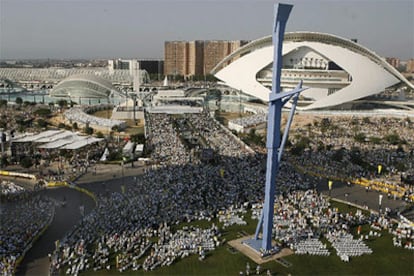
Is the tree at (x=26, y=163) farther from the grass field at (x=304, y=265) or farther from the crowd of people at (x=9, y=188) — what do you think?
the grass field at (x=304, y=265)

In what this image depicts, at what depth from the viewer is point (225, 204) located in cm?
1303

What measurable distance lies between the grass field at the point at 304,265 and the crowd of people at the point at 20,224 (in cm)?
221

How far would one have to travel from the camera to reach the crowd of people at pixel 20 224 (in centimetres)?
980

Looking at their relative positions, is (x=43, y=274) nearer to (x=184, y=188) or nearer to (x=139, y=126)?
(x=184, y=188)

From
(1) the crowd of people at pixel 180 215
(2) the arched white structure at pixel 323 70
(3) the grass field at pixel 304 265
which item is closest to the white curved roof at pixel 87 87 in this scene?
(2) the arched white structure at pixel 323 70

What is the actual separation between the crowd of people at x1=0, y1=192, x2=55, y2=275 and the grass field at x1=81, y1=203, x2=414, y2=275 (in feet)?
7.27

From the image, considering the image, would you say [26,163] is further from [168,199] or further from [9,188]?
[168,199]

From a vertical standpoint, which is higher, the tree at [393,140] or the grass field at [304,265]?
the tree at [393,140]

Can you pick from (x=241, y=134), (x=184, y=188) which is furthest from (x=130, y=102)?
(x=184, y=188)

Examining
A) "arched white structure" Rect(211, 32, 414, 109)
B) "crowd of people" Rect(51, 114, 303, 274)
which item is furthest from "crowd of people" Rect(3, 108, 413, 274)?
"arched white structure" Rect(211, 32, 414, 109)

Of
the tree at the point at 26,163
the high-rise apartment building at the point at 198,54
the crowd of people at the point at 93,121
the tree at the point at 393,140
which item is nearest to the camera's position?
the tree at the point at 26,163

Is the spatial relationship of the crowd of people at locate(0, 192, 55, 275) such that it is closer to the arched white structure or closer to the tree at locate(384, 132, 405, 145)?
the tree at locate(384, 132, 405, 145)

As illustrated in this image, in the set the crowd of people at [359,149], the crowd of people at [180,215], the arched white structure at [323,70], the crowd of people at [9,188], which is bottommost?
the crowd of people at [9,188]

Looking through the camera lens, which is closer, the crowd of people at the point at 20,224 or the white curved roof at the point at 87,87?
the crowd of people at the point at 20,224
